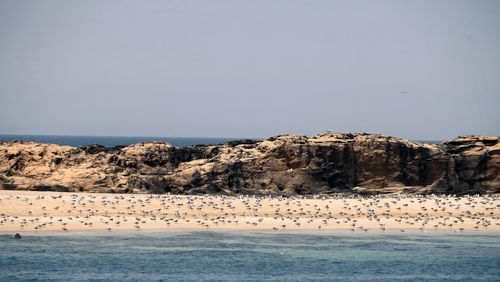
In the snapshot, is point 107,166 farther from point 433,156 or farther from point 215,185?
point 433,156

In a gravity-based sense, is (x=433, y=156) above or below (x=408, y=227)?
above

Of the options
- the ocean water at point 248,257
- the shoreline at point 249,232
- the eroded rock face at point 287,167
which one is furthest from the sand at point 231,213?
the eroded rock face at point 287,167

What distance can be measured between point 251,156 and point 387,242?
13357 mm

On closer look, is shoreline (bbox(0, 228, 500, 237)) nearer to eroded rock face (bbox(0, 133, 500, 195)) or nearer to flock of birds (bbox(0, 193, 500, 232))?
flock of birds (bbox(0, 193, 500, 232))

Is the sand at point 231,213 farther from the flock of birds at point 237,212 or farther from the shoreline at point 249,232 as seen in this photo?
the shoreline at point 249,232

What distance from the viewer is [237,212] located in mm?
28859

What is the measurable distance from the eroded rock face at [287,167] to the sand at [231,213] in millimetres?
2733

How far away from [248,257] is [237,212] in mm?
7830

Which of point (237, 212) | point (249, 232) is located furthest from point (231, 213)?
point (249, 232)

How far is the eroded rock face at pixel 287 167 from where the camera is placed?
34.2 meters

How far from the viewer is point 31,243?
22.0m

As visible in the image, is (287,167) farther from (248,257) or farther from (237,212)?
(248,257)

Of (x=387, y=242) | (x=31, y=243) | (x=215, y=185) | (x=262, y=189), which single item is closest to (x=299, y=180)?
(x=262, y=189)

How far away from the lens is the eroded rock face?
112 feet
